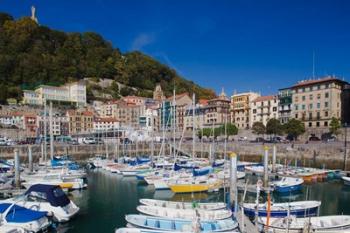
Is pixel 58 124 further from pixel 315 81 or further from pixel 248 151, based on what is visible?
pixel 315 81

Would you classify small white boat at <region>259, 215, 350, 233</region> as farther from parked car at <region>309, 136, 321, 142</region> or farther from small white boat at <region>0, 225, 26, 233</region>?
parked car at <region>309, 136, 321, 142</region>

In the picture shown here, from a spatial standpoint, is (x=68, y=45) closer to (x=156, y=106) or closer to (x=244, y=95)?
(x=156, y=106)

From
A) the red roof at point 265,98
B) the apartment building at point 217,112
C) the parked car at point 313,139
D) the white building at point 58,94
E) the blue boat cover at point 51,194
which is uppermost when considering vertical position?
the white building at point 58,94

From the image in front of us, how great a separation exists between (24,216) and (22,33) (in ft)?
388

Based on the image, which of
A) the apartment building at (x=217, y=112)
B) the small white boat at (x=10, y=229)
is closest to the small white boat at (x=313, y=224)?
the small white boat at (x=10, y=229)

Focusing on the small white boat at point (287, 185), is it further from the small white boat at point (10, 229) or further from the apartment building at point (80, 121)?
the apartment building at point (80, 121)

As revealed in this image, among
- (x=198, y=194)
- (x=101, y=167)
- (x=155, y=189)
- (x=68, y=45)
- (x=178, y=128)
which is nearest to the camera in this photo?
(x=198, y=194)

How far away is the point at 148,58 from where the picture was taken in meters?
156

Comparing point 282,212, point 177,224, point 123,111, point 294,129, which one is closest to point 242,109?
point 294,129

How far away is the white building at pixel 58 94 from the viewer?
95.6 m

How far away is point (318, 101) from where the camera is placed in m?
67.2

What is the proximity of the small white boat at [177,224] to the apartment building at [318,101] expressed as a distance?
56.4 meters

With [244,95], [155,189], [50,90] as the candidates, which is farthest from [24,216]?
[50,90]

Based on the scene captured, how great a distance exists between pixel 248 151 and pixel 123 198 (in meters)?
31.6
